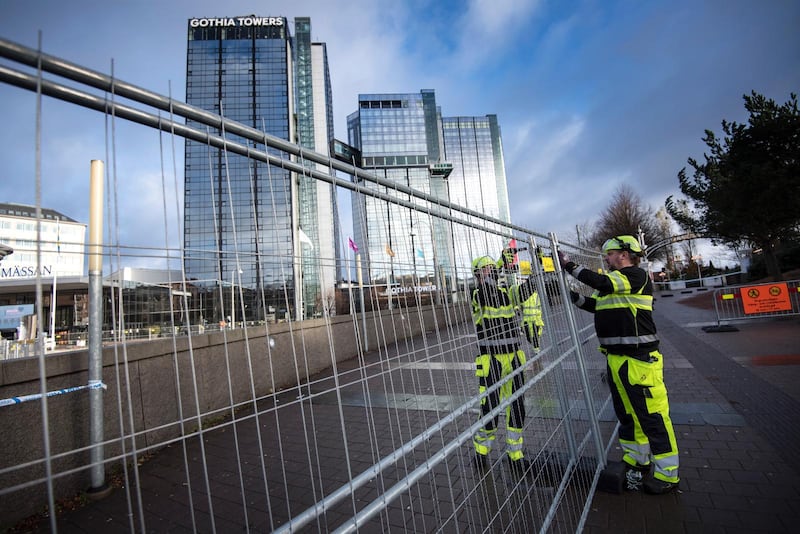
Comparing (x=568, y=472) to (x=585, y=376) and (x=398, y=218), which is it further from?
(x=398, y=218)

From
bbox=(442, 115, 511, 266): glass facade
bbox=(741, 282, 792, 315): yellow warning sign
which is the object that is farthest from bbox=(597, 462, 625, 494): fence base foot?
bbox=(442, 115, 511, 266): glass facade

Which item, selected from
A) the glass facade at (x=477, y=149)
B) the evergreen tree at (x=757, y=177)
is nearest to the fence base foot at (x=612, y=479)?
the evergreen tree at (x=757, y=177)

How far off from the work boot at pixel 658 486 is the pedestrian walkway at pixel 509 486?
5 centimetres

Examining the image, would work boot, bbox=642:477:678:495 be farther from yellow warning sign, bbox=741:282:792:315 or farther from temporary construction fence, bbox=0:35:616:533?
yellow warning sign, bbox=741:282:792:315

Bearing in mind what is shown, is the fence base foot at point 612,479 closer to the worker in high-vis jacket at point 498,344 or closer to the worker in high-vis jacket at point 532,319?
the worker in high-vis jacket at point 498,344

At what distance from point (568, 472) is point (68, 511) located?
4.34m

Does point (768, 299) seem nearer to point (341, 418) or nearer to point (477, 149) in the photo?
point (341, 418)

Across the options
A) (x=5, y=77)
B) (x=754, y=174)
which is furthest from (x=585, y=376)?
(x=754, y=174)

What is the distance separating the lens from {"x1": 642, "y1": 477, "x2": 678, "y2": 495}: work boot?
2.78 m

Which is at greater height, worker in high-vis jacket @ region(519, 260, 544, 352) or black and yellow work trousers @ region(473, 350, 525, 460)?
worker in high-vis jacket @ region(519, 260, 544, 352)

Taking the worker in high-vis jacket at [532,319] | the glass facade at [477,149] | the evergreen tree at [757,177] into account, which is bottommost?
the worker in high-vis jacket at [532,319]

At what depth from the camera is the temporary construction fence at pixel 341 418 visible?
138 centimetres

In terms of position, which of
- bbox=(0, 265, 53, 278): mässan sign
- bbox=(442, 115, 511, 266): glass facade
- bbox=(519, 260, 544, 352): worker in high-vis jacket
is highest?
bbox=(442, 115, 511, 266): glass facade

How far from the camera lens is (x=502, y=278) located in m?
3.20
